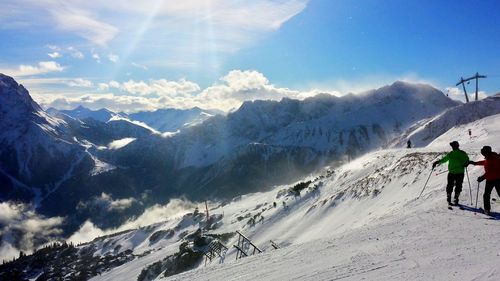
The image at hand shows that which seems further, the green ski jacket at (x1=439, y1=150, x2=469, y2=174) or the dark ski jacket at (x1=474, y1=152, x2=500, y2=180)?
the green ski jacket at (x1=439, y1=150, x2=469, y2=174)

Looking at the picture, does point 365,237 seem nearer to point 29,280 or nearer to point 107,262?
point 107,262

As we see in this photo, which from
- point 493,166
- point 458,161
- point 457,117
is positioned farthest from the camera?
point 457,117

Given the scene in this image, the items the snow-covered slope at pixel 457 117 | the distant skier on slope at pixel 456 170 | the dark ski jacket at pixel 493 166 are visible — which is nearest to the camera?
the dark ski jacket at pixel 493 166

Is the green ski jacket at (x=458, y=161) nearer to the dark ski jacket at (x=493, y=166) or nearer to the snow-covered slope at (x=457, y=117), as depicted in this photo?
the dark ski jacket at (x=493, y=166)

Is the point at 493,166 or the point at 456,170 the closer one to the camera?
the point at 493,166

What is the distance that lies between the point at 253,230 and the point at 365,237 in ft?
115

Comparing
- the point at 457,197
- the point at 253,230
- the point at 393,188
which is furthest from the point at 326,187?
the point at 457,197

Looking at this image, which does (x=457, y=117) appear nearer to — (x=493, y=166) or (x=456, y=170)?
(x=456, y=170)

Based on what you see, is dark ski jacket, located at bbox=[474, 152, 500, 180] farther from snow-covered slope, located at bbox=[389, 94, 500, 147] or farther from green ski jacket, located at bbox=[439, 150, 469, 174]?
snow-covered slope, located at bbox=[389, 94, 500, 147]

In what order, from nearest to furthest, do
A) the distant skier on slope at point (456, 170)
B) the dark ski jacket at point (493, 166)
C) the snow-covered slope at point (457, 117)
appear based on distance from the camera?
the dark ski jacket at point (493, 166)
the distant skier on slope at point (456, 170)
the snow-covered slope at point (457, 117)

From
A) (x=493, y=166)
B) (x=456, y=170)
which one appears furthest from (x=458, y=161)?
(x=493, y=166)

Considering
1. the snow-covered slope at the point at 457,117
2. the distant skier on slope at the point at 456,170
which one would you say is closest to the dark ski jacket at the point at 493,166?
the distant skier on slope at the point at 456,170

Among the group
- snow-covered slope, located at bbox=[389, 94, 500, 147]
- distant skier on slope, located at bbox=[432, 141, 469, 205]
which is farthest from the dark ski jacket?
snow-covered slope, located at bbox=[389, 94, 500, 147]

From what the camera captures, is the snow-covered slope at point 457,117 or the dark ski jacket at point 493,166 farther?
the snow-covered slope at point 457,117
